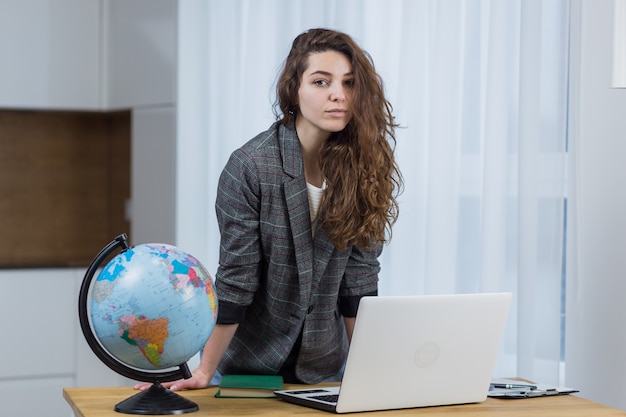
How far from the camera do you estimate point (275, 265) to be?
207 centimetres

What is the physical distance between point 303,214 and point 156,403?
52cm

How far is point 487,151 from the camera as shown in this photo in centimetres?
254

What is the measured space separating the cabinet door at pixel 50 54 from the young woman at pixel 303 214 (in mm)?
2132

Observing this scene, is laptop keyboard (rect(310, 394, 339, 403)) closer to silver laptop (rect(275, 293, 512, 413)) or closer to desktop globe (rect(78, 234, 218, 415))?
silver laptop (rect(275, 293, 512, 413))

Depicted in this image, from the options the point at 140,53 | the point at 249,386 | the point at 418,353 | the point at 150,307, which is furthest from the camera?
the point at 140,53

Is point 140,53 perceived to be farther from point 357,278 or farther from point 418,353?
point 418,353

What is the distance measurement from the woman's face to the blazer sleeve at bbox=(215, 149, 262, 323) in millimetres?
164

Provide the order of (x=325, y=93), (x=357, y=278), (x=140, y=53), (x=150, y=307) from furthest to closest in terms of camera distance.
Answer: (x=140, y=53), (x=357, y=278), (x=325, y=93), (x=150, y=307)

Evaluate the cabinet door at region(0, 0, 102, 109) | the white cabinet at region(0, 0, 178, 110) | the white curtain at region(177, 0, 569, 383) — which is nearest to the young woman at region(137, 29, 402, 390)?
the white curtain at region(177, 0, 569, 383)

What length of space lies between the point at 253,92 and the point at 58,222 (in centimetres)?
154

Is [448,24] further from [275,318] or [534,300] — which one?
[275,318]

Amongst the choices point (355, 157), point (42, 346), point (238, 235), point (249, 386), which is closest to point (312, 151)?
point (355, 157)

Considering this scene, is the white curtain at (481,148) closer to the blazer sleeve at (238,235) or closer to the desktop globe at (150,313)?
the blazer sleeve at (238,235)

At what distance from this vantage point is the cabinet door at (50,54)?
396cm
